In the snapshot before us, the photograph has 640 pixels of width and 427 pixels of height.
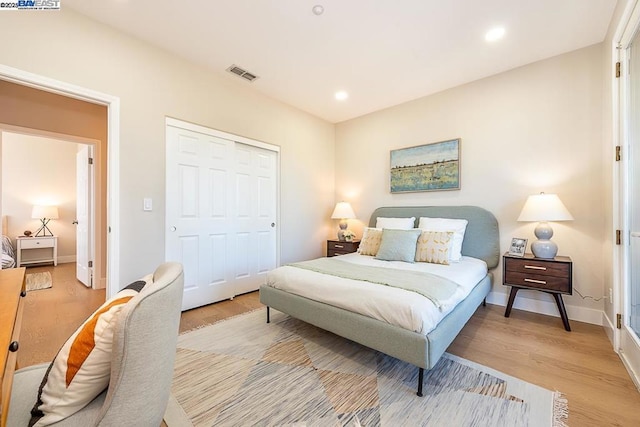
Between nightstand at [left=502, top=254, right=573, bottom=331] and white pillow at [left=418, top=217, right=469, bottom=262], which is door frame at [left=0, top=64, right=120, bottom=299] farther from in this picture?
nightstand at [left=502, top=254, right=573, bottom=331]

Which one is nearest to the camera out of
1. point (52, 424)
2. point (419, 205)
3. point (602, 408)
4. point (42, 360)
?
point (52, 424)

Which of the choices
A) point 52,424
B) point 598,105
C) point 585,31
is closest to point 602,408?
point 52,424

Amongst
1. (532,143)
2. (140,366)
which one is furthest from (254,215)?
(532,143)

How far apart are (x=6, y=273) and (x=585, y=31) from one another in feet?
15.9

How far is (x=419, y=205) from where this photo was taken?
376 cm

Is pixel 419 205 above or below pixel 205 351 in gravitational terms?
above

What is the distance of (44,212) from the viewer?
5426mm

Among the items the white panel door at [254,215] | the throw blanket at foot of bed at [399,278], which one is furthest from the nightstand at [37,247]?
the throw blanket at foot of bed at [399,278]

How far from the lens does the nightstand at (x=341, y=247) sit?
3992mm

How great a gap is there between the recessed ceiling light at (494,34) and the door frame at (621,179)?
0.78 m

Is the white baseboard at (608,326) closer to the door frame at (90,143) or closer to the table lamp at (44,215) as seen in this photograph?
the door frame at (90,143)

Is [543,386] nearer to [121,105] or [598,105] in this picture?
[598,105]

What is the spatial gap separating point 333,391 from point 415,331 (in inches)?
24.9

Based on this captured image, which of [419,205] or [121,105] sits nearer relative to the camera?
[121,105]
